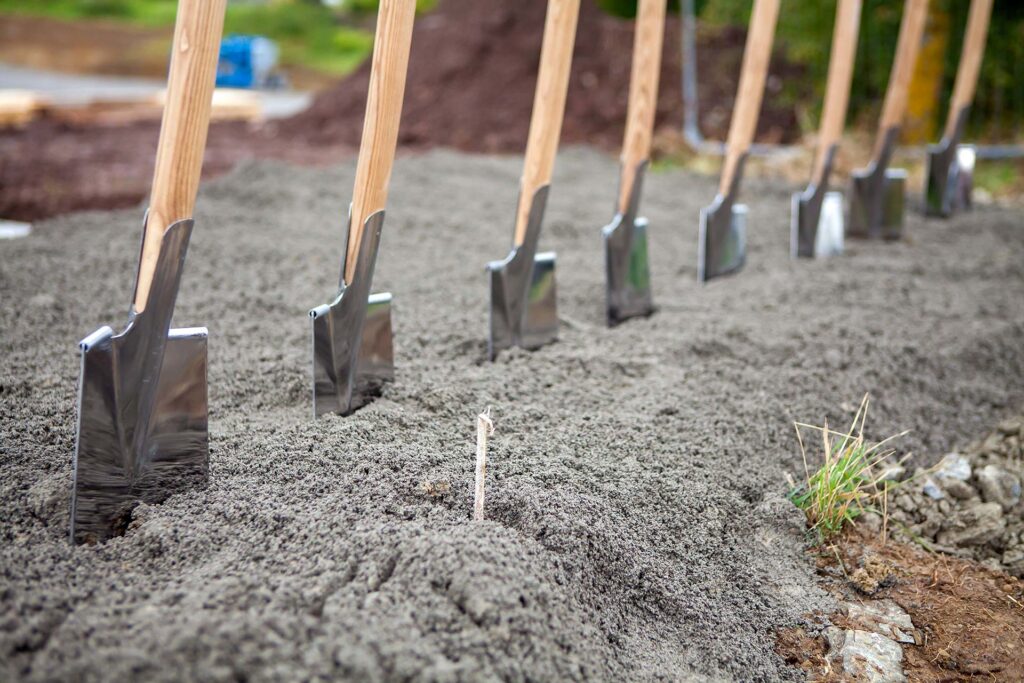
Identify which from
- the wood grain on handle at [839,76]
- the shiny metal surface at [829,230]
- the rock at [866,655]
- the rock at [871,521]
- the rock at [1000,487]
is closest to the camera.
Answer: the rock at [866,655]

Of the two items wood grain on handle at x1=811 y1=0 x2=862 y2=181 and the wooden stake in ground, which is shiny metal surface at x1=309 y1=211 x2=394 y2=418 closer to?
the wooden stake in ground

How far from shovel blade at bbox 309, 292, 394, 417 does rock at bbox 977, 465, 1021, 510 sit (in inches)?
64.2

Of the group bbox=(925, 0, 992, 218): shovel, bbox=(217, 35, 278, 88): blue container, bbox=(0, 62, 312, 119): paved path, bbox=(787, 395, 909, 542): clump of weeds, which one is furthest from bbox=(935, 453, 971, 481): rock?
bbox=(217, 35, 278, 88): blue container

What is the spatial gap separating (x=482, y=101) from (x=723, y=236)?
453cm

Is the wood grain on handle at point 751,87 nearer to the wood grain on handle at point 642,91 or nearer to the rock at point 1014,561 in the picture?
the wood grain on handle at point 642,91

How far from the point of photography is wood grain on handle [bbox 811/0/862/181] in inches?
156

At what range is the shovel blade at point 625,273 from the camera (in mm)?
3094

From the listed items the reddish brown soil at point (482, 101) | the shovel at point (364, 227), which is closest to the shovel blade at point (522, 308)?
the shovel at point (364, 227)

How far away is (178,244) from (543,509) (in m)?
0.94

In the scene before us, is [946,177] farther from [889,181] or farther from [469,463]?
[469,463]

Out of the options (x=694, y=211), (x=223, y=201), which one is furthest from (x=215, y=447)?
(x=694, y=211)

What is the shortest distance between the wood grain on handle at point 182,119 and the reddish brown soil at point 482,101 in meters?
4.66

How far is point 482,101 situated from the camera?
7734 mm

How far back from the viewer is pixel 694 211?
496 centimetres
